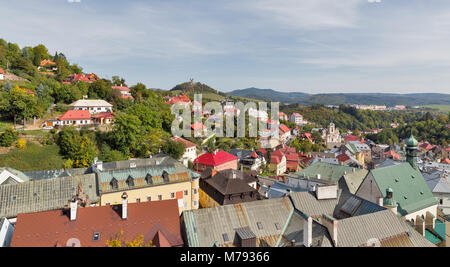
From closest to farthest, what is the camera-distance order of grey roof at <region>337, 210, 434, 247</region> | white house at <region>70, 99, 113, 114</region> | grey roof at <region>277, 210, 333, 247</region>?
grey roof at <region>277, 210, 333, 247</region>, grey roof at <region>337, 210, 434, 247</region>, white house at <region>70, 99, 113, 114</region>

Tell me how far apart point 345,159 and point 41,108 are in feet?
218

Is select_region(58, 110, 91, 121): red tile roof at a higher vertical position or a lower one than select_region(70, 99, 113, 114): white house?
lower

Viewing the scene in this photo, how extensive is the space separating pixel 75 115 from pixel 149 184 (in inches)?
1114

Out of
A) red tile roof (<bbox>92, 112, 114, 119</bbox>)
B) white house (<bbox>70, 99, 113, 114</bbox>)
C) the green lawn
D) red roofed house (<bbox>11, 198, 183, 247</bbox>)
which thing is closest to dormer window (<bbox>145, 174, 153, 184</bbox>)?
red roofed house (<bbox>11, 198, 183, 247</bbox>)

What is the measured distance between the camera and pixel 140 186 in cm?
2808

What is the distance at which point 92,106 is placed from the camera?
2140 inches

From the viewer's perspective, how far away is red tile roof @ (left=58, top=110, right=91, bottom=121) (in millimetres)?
46634

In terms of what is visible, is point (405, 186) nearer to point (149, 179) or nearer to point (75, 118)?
point (149, 179)

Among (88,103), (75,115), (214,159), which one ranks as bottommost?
(214,159)

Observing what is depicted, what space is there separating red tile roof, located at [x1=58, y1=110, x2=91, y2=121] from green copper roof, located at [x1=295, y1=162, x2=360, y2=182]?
38.5 m

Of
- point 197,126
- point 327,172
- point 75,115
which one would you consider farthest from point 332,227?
point 197,126

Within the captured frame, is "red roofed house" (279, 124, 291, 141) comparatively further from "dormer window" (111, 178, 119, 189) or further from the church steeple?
"dormer window" (111, 178, 119, 189)
